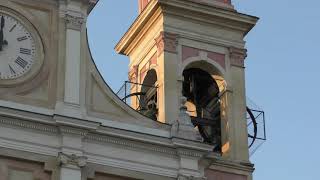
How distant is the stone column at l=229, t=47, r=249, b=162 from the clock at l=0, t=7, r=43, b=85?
4.43 meters

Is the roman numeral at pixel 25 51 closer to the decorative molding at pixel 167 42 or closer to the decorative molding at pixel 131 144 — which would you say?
the decorative molding at pixel 131 144

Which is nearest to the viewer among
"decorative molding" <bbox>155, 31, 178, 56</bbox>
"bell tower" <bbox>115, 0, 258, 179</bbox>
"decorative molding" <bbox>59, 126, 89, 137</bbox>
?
"decorative molding" <bbox>59, 126, 89, 137</bbox>

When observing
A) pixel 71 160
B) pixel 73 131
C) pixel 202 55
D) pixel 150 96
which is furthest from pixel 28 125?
pixel 202 55

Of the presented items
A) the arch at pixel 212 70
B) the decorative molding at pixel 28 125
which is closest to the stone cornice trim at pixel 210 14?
the arch at pixel 212 70

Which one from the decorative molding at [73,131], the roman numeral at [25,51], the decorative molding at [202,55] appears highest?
→ the decorative molding at [202,55]

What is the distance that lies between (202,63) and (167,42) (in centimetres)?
85

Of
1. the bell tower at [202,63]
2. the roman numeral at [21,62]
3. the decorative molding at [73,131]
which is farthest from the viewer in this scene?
the bell tower at [202,63]

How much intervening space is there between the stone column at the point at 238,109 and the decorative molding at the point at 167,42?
1190 mm

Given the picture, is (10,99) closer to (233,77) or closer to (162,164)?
(162,164)

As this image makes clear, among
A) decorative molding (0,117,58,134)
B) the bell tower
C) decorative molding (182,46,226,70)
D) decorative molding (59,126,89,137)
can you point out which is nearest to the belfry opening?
the bell tower

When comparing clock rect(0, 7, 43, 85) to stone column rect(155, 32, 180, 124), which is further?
stone column rect(155, 32, 180, 124)

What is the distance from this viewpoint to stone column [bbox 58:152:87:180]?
2008 cm

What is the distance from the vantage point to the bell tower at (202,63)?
76.7 feet

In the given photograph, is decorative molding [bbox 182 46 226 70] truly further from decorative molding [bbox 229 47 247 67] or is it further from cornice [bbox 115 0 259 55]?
cornice [bbox 115 0 259 55]
